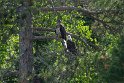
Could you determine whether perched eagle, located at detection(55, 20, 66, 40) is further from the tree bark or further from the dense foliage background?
the tree bark

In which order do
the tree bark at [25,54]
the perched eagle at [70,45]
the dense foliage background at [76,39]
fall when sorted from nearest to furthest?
the dense foliage background at [76,39]
the tree bark at [25,54]
the perched eagle at [70,45]

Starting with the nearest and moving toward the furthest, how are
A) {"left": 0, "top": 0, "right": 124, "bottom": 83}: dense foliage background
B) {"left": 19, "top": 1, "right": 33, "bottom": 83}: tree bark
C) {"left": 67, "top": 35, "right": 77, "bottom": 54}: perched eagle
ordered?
{"left": 0, "top": 0, "right": 124, "bottom": 83}: dense foliage background → {"left": 19, "top": 1, "right": 33, "bottom": 83}: tree bark → {"left": 67, "top": 35, "right": 77, "bottom": 54}: perched eagle

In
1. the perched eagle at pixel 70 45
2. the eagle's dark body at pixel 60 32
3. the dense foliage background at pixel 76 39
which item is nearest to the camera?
the dense foliage background at pixel 76 39

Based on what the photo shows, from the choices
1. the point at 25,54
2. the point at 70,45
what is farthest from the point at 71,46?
the point at 25,54

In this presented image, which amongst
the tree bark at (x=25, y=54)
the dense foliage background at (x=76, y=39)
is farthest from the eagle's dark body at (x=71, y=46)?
the tree bark at (x=25, y=54)

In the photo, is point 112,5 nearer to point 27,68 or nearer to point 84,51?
point 84,51

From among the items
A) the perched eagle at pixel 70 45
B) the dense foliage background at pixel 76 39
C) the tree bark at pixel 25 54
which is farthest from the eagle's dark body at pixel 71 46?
the tree bark at pixel 25 54

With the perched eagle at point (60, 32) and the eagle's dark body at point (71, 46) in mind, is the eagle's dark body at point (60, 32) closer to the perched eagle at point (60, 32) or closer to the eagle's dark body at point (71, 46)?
the perched eagle at point (60, 32)

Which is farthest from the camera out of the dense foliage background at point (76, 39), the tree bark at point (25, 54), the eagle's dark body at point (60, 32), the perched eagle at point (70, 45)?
the perched eagle at point (70, 45)

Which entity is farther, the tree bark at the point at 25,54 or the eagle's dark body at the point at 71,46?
the eagle's dark body at the point at 71,46

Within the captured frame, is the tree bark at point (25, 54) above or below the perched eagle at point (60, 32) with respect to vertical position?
below

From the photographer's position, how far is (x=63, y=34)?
13125 mm

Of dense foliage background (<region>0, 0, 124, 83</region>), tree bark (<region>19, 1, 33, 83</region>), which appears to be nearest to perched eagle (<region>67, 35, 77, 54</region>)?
dense foliage background (<region>0, 0, 124, 83</region>)

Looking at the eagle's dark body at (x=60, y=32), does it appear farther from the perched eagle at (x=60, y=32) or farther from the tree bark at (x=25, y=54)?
the tree bark at (x=25, y=54)
